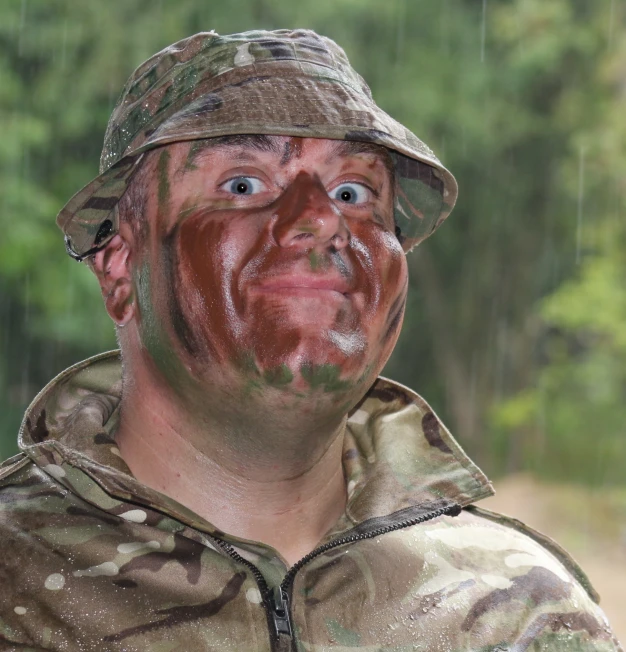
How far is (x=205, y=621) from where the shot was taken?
1.57 meters

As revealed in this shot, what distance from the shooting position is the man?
1.61m

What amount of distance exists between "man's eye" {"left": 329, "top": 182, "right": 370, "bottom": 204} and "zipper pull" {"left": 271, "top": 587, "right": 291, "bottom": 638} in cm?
64

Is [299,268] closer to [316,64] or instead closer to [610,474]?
[316,64]

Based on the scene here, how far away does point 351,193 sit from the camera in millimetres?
1815

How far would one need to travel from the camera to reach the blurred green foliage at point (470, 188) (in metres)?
7.30

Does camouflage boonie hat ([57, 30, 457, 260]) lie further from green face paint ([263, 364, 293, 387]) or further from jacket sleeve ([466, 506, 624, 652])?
jacket sleeve ([466, 506, 624, 652])

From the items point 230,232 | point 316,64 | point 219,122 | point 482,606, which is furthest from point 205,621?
point 316,64

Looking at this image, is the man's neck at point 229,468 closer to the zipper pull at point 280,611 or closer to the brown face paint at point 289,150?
the zipper pull at point 280,611

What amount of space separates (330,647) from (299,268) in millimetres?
570

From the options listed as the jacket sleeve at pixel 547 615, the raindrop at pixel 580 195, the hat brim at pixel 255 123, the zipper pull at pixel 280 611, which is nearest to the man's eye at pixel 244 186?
the hat brim at pixel 255 123

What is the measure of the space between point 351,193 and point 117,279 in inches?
16.7

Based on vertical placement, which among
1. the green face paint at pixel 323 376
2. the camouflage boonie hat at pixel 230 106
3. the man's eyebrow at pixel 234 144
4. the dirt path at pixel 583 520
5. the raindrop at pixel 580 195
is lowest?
the dirt path at pixel 583 520

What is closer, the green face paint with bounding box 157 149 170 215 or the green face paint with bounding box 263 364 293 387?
the green face paint with bounding box 263 364 293 387

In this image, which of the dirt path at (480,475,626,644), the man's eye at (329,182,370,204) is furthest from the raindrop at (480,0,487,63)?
the man's eye at (329,182,370,204)
